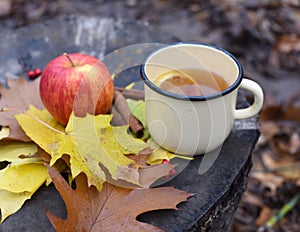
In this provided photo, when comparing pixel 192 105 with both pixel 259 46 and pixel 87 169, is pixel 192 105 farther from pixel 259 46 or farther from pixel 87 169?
pixel 259 46

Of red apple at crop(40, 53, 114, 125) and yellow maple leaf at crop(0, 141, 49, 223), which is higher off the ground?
red apple at crop(40, 53, 114, 125)

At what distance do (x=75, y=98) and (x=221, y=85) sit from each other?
36 centimetres

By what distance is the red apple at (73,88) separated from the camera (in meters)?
1.10

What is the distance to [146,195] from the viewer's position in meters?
0.96

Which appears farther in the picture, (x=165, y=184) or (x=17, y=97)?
(x=17, y=97)

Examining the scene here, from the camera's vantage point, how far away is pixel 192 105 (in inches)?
38.9

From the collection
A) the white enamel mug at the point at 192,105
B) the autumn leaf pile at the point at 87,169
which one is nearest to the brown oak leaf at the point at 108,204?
the autumn leaf pile at the point at 87,169

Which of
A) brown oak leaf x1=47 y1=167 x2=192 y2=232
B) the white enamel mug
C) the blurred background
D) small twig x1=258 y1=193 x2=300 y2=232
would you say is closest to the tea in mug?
the white enamel mug

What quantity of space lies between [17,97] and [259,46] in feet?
5.10

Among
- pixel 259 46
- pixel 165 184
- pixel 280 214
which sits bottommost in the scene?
pixel 280 214

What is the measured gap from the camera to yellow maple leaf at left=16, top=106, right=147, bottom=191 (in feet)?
3.19

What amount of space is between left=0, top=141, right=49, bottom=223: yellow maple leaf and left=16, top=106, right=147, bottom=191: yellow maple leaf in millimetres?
52

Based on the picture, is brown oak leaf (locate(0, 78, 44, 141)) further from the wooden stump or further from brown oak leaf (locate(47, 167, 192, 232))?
brown oak leaf (locate(47, 167, 192, 232))

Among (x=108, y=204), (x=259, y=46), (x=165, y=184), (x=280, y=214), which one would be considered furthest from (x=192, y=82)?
(x=259, y=46)
